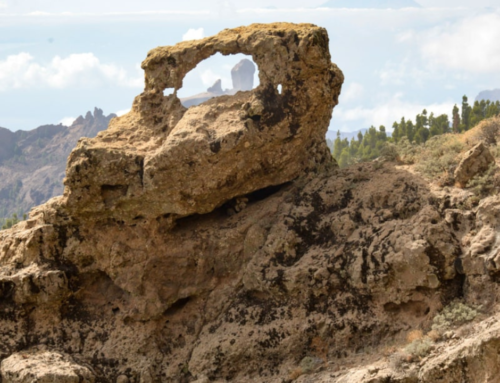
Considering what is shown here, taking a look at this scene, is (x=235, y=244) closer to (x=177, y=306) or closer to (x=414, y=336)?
(x=177, y=306)

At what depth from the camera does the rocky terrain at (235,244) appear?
47.2 feet

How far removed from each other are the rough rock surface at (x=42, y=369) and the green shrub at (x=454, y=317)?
8913 mm

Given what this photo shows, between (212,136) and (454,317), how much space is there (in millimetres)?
7853

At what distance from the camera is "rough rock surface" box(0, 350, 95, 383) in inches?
575

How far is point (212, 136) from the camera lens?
16406mm

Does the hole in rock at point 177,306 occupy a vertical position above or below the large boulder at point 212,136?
below

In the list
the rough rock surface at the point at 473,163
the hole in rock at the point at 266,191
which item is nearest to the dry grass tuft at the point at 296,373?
the hole in rock at the point at 266,191

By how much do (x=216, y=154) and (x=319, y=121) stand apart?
3.99 metres

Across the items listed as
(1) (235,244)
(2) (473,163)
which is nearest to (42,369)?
(1) (235,244)

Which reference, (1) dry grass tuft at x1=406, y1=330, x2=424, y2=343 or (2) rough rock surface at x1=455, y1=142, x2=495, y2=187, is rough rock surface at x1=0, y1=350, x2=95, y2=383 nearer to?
(1) dry grass tuft at x1=406, y1=330, x2=424, y2=343

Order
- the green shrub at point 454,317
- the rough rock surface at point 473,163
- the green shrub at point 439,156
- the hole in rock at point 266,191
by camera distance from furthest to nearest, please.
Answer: the hole in rock at point 266,191, the green shrub at point 439,156, the rough rock surface at point 473,163, the green shrub at point 454,317

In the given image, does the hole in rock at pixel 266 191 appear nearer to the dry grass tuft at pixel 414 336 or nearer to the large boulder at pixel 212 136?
the large boulder at pixel 212 136

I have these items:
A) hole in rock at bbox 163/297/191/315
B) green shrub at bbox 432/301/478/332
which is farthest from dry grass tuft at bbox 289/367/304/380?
hole in rock at bbox 163/297/191/315

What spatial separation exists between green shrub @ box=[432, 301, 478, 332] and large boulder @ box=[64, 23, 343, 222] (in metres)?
6.72
